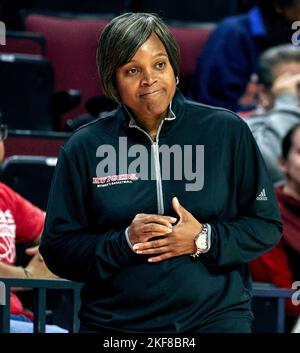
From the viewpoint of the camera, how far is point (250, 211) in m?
2.19

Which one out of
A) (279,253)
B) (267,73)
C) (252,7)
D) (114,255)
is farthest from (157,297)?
(252,7)

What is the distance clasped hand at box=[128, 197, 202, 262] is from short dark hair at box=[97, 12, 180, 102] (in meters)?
0.32

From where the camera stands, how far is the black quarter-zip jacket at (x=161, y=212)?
2104 mm

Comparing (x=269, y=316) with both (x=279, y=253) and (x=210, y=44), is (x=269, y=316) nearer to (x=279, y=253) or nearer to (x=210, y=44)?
(x=279, y=253)

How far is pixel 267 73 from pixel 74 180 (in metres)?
2.35

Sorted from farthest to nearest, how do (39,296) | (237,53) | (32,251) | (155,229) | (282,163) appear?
1. (237,53)
2. (282,163)
3. (32,251)
4. (39,296)
5. (155,229)

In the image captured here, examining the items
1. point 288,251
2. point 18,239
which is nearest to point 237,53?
point 288,251

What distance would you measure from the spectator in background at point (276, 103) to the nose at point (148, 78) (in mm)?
1748

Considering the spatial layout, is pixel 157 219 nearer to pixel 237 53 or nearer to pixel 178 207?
pixel 178 207

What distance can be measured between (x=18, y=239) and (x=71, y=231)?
3.19ft

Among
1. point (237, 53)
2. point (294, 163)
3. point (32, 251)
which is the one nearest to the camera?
point (32, 251)

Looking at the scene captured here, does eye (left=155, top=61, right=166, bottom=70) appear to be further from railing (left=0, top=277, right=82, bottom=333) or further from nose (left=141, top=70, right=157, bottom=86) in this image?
railing (left=0, top=277, right=82, bottom=333)

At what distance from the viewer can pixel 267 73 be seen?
14.4 feet

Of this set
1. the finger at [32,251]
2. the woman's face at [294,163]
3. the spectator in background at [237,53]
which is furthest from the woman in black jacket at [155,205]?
the spectator in background at [237,53]
